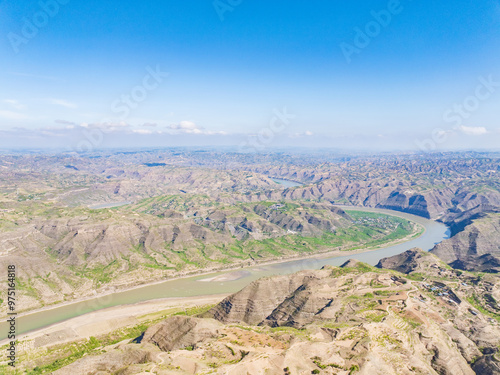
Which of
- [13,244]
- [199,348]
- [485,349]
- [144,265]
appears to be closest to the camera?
[199,348]

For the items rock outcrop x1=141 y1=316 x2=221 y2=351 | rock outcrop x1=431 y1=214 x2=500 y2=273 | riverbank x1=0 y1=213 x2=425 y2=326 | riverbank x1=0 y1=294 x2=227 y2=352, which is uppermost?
rock outcrop x1=141 y1=316 x2=221 y2=351

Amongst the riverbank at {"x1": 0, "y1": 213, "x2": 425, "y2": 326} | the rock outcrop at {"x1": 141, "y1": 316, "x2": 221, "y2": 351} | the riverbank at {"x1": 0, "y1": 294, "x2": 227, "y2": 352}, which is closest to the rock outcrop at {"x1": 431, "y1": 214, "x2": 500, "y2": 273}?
the riverbank at {"x1": 0, "y1": 213, "x2": 425, "y2": 326}

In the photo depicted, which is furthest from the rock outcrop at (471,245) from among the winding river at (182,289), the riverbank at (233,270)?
the riverbank at (233,270)

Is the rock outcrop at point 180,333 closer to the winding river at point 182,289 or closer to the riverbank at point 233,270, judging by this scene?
the winding river at point 182,289

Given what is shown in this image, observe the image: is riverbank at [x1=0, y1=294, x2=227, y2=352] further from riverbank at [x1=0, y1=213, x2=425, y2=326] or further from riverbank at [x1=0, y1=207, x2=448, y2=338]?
riverbank at [x1=0, y1=213, x2=425, y2=326]

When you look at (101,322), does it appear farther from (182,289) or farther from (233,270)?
(233,270)

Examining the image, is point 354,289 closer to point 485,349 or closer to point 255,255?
point 485,349

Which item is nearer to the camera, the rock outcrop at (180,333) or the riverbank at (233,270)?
the rock outcrop at (180,333)

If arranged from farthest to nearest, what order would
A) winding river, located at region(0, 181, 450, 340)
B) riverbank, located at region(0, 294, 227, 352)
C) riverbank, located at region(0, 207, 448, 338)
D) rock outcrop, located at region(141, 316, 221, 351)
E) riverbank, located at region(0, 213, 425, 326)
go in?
riverbank, located at region(0, 213, 425, 326) → riverbank, located at region(0, 207, 448, 338) → winding river, located at region(0, 181, 450, 340) → riverbank, located at region(0, 294, 227, 352) → rock outcrop, located at region(141, 316, 221, 351)

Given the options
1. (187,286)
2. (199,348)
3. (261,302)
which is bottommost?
(187,286)

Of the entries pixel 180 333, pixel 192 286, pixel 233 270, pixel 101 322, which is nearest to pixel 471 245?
pixel 233 270

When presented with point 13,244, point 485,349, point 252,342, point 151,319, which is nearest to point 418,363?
point 485,349
